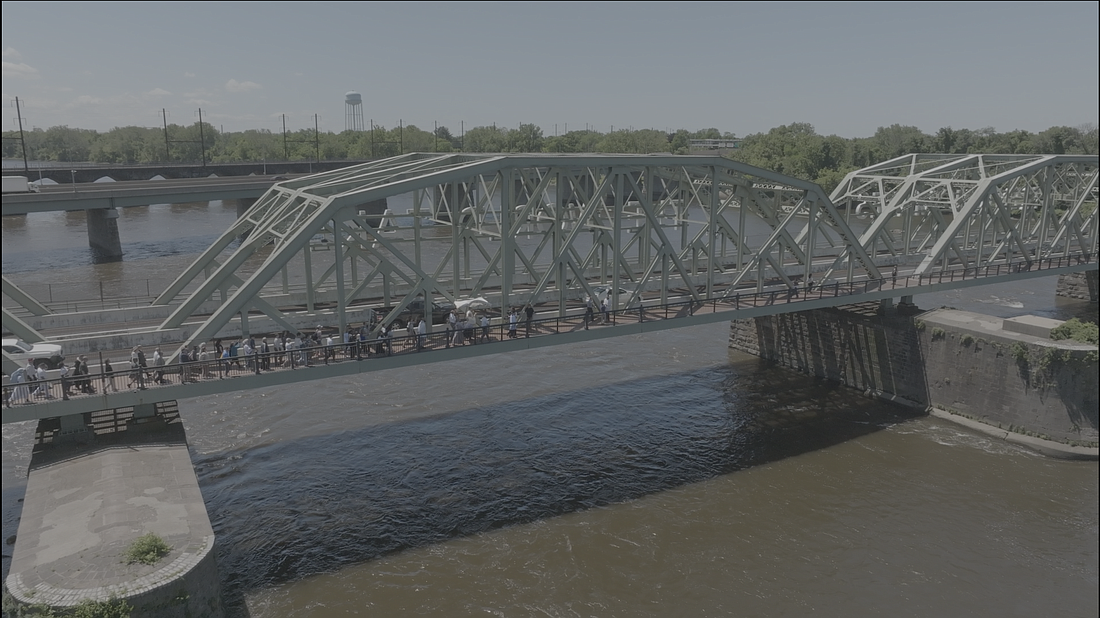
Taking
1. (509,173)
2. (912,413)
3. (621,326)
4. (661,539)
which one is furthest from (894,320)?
(509,173)

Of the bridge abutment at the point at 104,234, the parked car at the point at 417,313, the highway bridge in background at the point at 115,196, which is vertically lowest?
the parked car at the point at 417,313

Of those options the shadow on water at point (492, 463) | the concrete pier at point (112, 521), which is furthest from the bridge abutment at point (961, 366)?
the concrete pier at point (112, 521)

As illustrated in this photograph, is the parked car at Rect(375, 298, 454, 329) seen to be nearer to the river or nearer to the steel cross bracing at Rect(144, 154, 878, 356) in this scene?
the steel cross bracing at Rect(144, 154, 878, 356)

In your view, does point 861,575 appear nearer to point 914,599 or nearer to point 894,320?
point 914,599

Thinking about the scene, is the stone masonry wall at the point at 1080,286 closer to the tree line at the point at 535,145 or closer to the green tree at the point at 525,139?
the tree line at the point at 535,145

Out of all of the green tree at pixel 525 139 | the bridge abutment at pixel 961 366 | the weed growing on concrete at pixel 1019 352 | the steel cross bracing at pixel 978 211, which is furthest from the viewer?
the green tree at pixel 525 139

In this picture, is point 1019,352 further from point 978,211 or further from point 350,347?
point 350,347
